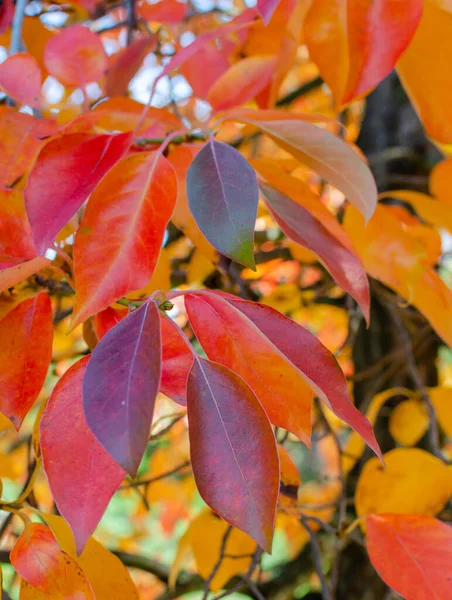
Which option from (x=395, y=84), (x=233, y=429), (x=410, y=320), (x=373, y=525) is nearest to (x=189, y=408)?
(x=233, y=429)

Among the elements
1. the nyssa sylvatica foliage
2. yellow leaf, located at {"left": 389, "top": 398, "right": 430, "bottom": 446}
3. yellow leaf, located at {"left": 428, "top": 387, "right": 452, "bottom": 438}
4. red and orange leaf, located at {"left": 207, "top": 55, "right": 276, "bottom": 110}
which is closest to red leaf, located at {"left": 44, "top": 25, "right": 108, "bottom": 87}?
the nyssa sylvatica foliage

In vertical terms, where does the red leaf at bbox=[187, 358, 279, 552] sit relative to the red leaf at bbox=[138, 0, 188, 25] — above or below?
below

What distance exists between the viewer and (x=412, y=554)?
45 cm

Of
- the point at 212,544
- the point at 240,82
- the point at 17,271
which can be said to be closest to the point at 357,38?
the point at 240,82

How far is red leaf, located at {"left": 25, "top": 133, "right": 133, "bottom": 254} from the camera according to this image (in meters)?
0.32

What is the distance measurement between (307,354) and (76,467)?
134 mm

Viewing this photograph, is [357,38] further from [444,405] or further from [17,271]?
[444,405]

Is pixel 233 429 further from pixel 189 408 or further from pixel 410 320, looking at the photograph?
pixel 410 320

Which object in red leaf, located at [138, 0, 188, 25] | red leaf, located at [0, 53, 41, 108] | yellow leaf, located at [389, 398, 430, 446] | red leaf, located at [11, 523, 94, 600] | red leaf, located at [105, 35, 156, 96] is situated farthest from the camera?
yellow leaf, located at [389, 398, 430, 446]

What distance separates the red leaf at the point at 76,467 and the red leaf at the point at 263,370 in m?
0.09

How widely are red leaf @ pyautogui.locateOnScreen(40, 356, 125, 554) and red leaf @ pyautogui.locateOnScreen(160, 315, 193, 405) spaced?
0.19ft

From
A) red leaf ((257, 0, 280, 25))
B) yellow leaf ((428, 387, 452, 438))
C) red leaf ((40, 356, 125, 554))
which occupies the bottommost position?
yellow leaf ((428, 387, 452, 438))

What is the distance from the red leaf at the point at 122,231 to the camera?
0.32 m

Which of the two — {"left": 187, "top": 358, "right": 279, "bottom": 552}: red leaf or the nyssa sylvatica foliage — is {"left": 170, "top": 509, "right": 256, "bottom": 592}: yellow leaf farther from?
{"left": 187, "top": 358, "right": 279, "bottom": 552}: red leaf
